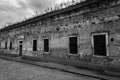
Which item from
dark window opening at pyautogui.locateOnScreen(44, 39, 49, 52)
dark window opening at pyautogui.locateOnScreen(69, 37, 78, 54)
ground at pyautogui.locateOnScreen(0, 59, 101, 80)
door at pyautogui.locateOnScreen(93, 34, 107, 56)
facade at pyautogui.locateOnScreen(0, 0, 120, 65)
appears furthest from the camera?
dark window opening at pyautogui.locateOnScreen(44, 39, 49, 52)

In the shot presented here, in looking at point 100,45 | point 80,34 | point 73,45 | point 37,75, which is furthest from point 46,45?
point 100,45

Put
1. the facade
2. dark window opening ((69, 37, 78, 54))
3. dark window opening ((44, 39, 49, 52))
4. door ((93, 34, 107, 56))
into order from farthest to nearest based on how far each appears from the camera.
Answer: dark window opening ((44, 39, 49, 52))
dark window opening ((69, 37, 78, 54))
door ((93, 34, 107, 56))
the facade

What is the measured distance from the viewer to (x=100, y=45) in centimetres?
685

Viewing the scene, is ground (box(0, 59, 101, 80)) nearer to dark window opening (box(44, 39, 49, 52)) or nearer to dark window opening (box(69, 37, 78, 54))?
dark window opening (box(69, 37, 78, 54))

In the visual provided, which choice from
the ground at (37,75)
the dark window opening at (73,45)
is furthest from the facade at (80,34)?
the ground at (37,75)

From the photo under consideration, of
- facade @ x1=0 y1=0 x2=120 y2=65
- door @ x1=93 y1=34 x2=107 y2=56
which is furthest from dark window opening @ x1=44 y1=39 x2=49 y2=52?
door @ x1=93 y1=34 x2=107 y2=56

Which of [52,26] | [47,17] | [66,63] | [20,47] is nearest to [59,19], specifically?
[52,26]

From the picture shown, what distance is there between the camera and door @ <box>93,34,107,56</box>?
6.68 metres

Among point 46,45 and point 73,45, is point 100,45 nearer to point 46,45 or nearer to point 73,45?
point 73,45

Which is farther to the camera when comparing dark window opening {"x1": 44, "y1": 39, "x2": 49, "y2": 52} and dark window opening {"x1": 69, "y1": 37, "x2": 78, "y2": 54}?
dark window opening {"x1": 44, "y1": 39, "x2": 49, "y2": 52}

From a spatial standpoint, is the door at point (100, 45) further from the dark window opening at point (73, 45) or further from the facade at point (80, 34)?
the dark window opening at point (73, 45)

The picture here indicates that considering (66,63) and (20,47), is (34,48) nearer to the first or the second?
(20,47)

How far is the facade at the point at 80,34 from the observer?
6402 millimetres

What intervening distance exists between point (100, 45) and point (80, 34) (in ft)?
6.15
